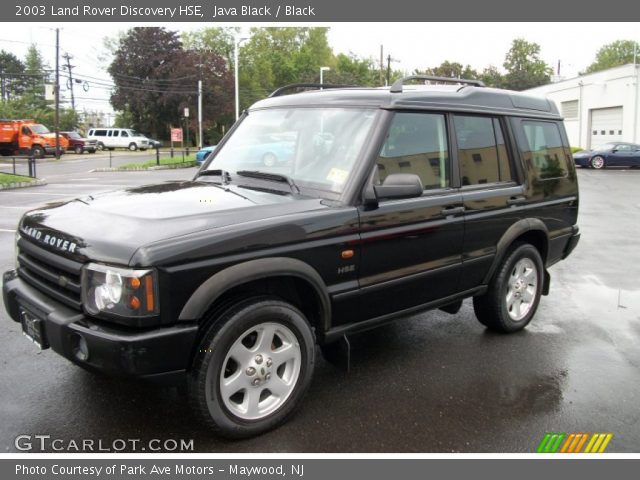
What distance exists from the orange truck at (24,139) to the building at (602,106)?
108 feet

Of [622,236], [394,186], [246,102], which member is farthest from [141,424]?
[246,102]

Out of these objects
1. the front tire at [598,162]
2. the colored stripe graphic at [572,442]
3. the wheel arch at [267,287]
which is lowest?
the colored stripe graphic at [572,442]

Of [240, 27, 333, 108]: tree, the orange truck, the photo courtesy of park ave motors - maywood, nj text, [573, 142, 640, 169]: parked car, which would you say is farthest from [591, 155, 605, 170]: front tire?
[240, 27, 333, 108]: tree

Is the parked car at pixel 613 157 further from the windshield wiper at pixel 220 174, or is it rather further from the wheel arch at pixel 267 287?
the wheel arch at pixel 267 287

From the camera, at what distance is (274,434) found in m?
3.30

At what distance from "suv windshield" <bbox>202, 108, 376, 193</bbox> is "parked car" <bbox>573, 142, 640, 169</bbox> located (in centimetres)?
2766

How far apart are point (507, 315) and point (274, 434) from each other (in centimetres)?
257

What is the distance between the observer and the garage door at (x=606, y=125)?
110ft

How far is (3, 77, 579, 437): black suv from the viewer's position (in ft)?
9.43

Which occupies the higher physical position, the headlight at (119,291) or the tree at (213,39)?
the tree at (213,39)

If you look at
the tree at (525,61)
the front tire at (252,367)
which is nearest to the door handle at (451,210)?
the front tire at (252,367)

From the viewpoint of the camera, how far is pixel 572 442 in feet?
10.9

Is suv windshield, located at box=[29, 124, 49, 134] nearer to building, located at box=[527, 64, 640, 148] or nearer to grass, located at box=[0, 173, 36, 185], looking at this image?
grass, located at box=[0, 173, 36, 185]

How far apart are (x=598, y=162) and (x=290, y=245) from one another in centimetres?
2883
